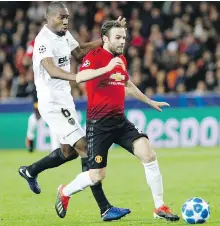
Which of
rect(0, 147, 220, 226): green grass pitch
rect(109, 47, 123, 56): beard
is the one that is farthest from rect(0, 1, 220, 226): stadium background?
rect(109, 47, 123, 56): beard

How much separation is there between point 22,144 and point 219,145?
182 inches

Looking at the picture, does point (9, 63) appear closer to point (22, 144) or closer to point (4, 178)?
point (22, 144)

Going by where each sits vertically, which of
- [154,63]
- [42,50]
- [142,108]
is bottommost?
[142,108]

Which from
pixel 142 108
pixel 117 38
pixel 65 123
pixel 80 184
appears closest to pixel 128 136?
pixel 80 184

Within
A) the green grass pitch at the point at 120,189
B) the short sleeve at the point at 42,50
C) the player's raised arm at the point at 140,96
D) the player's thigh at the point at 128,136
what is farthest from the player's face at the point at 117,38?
the green grass pitch at the point at 120,189

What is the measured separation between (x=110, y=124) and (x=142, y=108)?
35.6 feet

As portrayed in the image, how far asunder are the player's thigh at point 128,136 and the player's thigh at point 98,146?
0.32ft

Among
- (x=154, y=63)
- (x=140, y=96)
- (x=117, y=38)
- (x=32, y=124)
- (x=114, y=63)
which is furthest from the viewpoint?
(x=154, y=63)

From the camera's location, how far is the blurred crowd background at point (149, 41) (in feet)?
72.4

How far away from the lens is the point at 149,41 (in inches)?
921

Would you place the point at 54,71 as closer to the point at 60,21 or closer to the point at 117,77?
the point at 117,77

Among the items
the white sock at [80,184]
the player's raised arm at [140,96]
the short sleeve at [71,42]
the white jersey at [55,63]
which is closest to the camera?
the white sock at [80,184]

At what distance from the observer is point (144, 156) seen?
361 inches

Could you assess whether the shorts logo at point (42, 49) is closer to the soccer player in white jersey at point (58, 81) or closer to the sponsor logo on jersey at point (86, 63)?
the soccer player in white jersey at point (58, 81)
